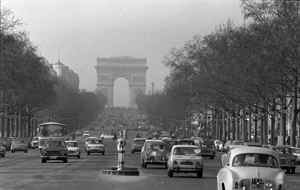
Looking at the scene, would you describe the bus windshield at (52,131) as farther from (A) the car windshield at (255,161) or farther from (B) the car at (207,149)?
(A) the car windshield at (255,161)

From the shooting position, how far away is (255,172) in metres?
21.7

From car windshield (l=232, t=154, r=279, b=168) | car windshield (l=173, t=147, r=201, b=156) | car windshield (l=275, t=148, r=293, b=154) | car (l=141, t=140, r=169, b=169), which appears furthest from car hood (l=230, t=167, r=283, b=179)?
car windshield (l=275, t=148, r=293, b=154)

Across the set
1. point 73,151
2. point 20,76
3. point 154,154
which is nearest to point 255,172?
point 154,154

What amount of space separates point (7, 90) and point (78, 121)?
96.7 m

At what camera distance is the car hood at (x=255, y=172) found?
21.5 meters

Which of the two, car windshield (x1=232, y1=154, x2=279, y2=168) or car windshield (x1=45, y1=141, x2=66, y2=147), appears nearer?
car windshield (x1=232, y1=154, x2=279, y2=168)

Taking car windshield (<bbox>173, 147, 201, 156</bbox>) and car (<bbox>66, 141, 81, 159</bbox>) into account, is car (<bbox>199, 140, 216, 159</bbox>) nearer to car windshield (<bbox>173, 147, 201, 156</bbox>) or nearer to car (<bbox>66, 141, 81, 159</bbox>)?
car (<bbox>66, 141, 81, 159</bbox>)

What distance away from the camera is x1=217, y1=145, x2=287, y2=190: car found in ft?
70.2

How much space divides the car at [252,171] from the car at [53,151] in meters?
27.4

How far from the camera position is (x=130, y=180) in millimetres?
31547

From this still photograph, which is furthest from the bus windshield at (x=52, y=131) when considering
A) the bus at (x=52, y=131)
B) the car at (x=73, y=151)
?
the car at (x=73, y=151)

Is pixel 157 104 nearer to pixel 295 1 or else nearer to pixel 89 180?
pixel 295 1

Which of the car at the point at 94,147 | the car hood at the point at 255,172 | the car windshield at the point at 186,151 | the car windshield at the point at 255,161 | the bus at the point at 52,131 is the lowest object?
the car hood at the point at 255,172

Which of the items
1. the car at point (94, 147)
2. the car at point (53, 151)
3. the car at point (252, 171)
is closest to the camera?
the car at point (252, 171)
